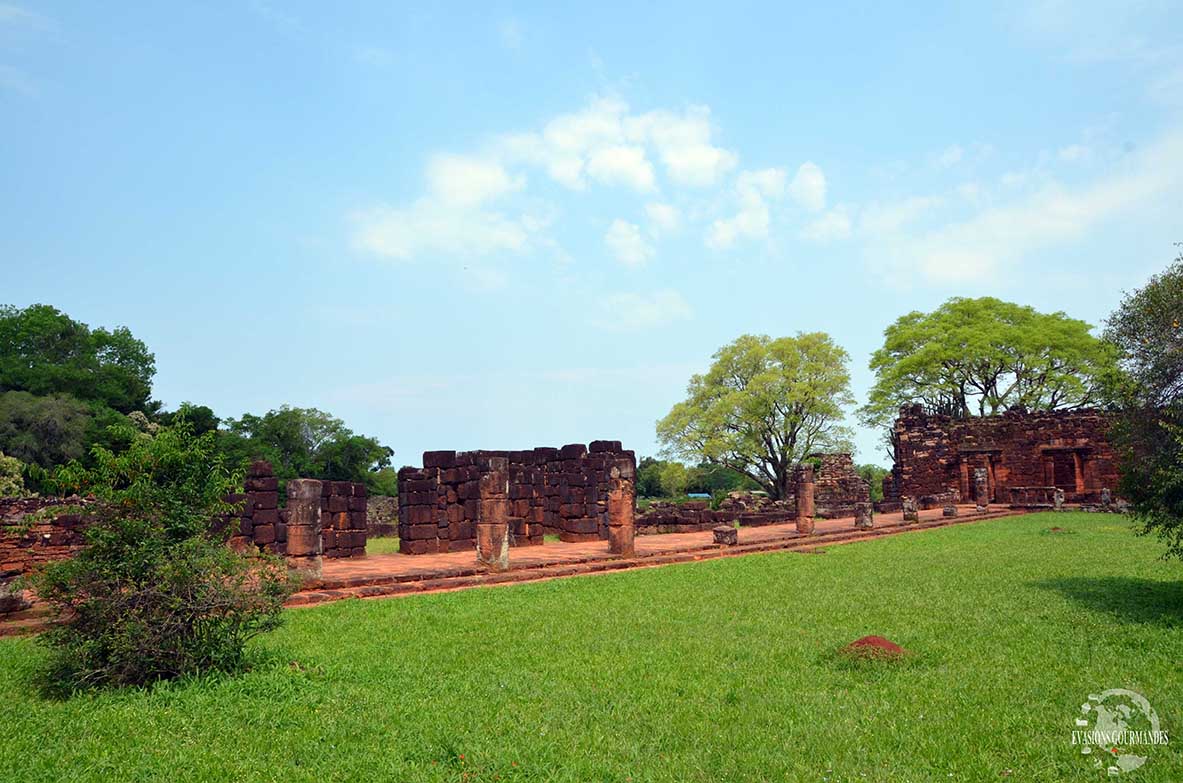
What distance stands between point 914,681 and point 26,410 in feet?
135

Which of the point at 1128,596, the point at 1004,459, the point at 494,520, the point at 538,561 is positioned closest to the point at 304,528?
the point at 494,520

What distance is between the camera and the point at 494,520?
632 inches

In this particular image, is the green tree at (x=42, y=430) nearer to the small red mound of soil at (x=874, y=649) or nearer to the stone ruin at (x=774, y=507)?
the stone ruin at (x=774, y=507)

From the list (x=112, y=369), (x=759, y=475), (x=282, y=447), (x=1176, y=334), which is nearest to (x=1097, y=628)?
(x=1176, y=334)

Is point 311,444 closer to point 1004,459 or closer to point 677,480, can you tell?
point 677,480

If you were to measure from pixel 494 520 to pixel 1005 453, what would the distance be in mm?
28059

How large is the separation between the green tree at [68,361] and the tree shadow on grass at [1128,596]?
4417 centimetres

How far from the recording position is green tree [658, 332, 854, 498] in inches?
1784

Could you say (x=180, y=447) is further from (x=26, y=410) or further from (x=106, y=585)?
(x=26, y=410)

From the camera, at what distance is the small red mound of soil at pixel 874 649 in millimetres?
7008

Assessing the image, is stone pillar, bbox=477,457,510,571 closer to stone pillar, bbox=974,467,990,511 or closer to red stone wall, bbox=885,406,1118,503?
red stone wall, bbox=885,406,1118,503

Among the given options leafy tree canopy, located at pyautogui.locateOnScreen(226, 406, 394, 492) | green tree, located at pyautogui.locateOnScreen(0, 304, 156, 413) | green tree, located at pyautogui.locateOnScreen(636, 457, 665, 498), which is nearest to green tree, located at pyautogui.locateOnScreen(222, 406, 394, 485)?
leafy tree canopy, located at pyautogui.locateOnScreen(226, 406, 394, 492)

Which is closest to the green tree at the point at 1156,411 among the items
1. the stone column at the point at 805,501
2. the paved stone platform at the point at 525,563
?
the paved stone platform at the point at 525,563

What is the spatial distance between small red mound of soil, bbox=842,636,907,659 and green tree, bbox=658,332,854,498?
125ft
